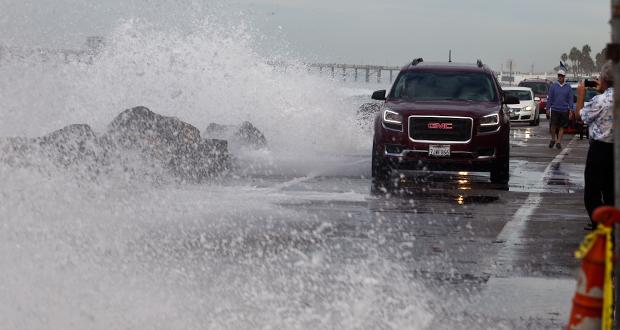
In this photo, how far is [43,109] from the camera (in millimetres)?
27953

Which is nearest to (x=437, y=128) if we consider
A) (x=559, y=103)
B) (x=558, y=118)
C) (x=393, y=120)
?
(x=393, y=120)

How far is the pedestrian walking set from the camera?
1097 inches

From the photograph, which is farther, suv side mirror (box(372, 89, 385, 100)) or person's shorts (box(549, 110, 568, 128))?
person's shorts (box(549, 110, 568, 128))

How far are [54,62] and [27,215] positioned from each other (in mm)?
19989

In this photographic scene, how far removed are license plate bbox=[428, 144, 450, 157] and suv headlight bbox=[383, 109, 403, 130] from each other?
54cm

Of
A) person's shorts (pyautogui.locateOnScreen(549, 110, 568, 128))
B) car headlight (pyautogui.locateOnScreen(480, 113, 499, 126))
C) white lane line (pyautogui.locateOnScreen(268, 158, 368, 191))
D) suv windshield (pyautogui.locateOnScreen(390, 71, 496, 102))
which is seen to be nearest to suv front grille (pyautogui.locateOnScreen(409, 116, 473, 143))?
car headlight (pyautogui.locateOnScreen(480, 113, 499, 126))

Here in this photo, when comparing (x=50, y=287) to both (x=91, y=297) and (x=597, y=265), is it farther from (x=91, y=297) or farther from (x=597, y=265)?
(x=597, y=265)

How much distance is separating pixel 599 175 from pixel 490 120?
22.8ft

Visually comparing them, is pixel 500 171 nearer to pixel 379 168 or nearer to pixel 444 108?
pixel 444 108

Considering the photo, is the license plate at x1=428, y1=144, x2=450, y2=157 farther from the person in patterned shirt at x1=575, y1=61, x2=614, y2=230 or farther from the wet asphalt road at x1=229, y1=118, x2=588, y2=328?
the person in patterned shirt at x1=575, y1=61, x2=614, y2=230

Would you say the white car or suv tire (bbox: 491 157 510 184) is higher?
suv tire (bbox: 491 157 510 184)

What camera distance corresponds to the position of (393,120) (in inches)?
683

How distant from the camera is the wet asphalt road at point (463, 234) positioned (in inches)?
298

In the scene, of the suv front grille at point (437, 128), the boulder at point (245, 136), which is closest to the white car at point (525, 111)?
the boulder at point (245, 136)
